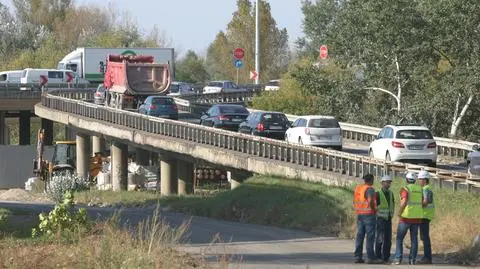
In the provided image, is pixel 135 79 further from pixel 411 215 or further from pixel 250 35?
pixel 250 35

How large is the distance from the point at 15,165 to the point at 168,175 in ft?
83.9

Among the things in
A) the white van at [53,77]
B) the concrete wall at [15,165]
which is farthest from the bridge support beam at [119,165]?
the white van at [53,77]

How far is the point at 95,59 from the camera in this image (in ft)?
285

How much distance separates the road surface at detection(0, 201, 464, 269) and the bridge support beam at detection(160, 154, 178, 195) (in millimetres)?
Answer: 23070

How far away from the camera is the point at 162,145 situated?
51.4 metres

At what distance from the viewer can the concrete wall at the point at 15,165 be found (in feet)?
253

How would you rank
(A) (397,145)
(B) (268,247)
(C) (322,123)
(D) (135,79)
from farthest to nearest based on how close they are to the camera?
1. (D) (135,79)
2. (C) (322,123)
3. (A) (397,145)
4. (B) (268,247)

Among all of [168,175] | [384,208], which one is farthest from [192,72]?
[384,208]

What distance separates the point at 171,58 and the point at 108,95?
19.9 metres

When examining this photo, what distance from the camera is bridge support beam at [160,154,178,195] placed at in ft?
180

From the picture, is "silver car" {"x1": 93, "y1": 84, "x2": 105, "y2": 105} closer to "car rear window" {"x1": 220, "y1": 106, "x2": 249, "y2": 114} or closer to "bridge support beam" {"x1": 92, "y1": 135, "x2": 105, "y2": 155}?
"bridge support beam" {"x1": 92, "y1": 135, "x2": 105, "y2": 155}

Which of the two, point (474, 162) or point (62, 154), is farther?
point (62, 154)

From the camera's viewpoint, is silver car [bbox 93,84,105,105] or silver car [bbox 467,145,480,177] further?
silver car [bbox 93,84,105,105]

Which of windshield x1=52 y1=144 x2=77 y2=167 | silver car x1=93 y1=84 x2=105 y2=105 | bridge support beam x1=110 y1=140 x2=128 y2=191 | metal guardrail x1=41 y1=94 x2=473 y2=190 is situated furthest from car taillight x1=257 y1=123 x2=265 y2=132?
silver car x1=93 y1=84 x2=105 y2=105
